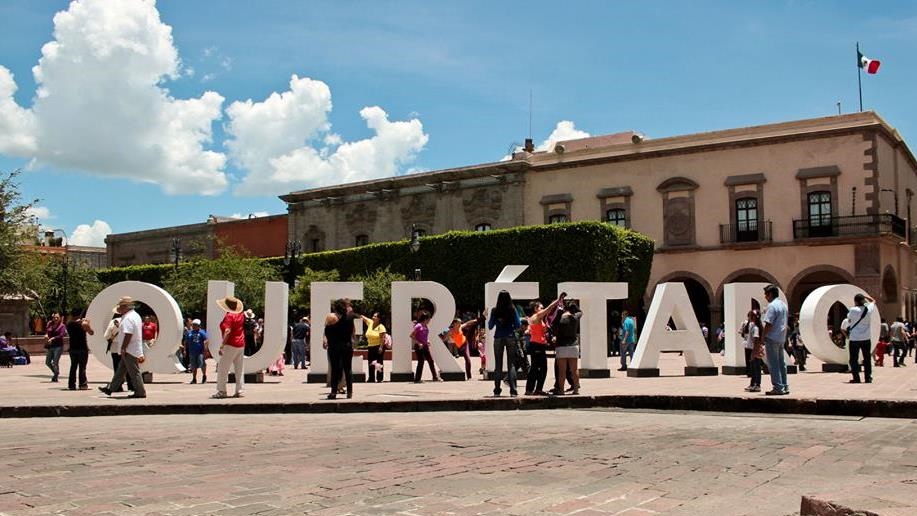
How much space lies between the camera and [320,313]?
17234 millimetres

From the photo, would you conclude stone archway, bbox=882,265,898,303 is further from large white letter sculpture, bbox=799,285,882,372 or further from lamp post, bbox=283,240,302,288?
lamp post, bbox=283,240,302,288

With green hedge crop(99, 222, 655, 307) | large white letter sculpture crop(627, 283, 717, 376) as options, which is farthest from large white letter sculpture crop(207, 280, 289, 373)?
green hedge crop(99, 222, 655, 307)

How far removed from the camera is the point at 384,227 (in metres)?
47.8

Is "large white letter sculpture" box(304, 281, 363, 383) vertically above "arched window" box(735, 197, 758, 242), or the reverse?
"arched window" box(735, 197, 758, 242)

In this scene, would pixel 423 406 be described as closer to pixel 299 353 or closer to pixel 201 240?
pixel 299 353

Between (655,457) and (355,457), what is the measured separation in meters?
2.40

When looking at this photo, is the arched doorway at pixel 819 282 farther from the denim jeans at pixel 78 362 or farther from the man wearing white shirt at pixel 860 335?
the denim jeans at pixel 78 362

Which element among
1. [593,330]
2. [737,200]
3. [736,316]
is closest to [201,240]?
[737,200]

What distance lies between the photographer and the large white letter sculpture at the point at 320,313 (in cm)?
1708

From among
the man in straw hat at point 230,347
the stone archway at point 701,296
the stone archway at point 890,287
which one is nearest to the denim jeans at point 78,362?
the man in straw hat at point 230,347

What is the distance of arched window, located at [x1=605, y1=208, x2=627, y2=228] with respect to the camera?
135 feet

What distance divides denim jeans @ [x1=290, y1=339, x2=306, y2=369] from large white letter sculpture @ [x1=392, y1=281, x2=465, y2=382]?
23.1 ft

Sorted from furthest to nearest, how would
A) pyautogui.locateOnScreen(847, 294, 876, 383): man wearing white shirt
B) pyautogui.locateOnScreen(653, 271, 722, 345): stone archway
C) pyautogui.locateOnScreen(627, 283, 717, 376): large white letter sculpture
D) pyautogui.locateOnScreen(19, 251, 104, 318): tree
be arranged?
pyautogui.locateOnScreen(653, 271, 722, 345): stone archway < pyautogui.locateOnScreen(19, 251, 104, 318): tree < pyautogui.locateOnScreen(627, 283, 717, 376): large white letter sculpture < pyautogui.locateOnScreen(847, 294, 876, 383): man wearing white shirt

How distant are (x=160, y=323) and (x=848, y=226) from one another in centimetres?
2812
